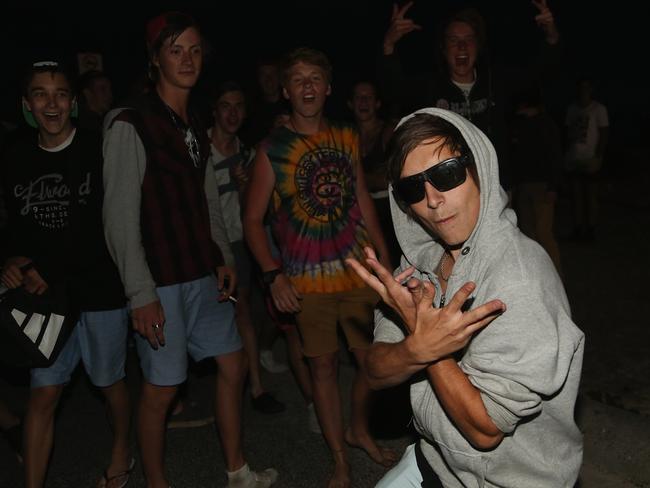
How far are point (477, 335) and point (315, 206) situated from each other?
1.94 m

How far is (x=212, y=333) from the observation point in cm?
350

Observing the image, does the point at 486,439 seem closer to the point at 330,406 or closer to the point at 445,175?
the point at 445,175

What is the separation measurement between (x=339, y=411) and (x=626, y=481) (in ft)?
5.06

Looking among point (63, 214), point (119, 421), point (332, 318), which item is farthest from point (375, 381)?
point (119, 421)

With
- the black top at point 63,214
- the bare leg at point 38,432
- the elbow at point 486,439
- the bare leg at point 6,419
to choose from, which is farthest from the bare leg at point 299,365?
the elbow at point 486,439

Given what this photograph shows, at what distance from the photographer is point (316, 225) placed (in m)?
3.69

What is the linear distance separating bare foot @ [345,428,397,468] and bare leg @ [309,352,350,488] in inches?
10.2

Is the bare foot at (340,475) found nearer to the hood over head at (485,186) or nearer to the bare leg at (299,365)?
the bare leg at (299,365)

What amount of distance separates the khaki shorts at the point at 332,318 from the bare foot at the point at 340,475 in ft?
1.99

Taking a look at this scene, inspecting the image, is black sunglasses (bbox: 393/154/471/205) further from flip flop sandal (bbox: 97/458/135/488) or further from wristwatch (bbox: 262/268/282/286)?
flip flop sandal (bbox: 97/458/135/488)

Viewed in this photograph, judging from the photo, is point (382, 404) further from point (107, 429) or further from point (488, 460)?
point (488, 460)

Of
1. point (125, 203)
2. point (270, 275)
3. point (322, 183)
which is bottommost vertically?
point (270, 275)

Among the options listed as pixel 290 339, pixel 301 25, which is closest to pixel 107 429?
pixel 290 339

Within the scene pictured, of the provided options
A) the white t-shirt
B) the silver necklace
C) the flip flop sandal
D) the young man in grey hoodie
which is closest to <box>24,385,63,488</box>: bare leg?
the flip flop sandal
